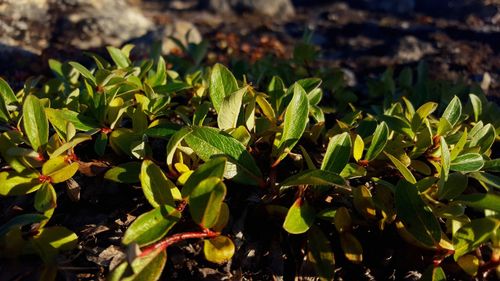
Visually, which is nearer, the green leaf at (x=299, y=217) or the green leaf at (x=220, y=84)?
the green leaf at (x=299, y=217)

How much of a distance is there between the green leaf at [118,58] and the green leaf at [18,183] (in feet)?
4.25

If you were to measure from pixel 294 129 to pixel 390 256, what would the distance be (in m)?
0.73

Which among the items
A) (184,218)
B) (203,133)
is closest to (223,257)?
(184,218)

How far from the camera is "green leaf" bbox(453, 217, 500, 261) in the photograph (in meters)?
1.64

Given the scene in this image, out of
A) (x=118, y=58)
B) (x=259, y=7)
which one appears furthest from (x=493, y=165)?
(x=259, y=7)

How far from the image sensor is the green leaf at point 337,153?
1.91m

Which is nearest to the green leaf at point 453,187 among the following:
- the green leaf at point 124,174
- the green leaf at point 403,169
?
the green leaf at point 403,169

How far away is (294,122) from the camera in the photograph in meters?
2.02

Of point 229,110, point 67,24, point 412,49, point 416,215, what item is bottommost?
point 67,24

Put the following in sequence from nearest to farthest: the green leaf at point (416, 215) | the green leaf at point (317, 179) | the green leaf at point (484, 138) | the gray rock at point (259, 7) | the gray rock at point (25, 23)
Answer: the green leaf at point (317, 179) < the green leaf at point (416, 215) < the green leaf at point (484, 138) < the gray rock at point (25, 23) < the gray rock at point (259, 7)

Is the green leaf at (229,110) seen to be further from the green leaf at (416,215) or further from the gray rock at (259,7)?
the gray rock at (259,7)

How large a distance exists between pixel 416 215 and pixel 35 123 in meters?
1.75

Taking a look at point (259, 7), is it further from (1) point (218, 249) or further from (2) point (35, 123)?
(1) point (218, 249)

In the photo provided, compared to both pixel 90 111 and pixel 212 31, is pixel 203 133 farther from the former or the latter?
pixel 212 31
